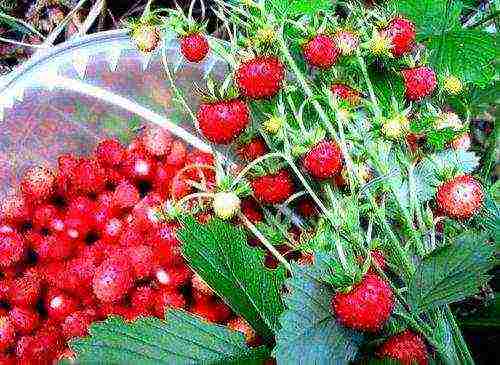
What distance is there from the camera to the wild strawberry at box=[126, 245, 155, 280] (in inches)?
35.4

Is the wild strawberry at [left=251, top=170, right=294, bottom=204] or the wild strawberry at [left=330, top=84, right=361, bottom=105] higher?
the wild strawberry at [left=330, top=84, right=361, bottom=105]

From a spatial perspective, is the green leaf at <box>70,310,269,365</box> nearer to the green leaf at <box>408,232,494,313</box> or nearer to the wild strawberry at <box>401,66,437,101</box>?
the green leaf at <box>408,232,494,313</box>

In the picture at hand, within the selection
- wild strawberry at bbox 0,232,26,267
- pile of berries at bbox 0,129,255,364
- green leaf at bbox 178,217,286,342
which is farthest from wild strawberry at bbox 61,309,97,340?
green leaf at bbox 178,217,286,342

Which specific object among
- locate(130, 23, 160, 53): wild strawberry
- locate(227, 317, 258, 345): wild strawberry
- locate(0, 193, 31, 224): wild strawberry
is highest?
locate(130, 23, 160, 53): wild strawberry

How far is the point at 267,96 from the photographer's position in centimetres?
72

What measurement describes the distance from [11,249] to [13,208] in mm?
69

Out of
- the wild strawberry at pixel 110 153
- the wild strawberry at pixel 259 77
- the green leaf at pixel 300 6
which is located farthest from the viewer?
the wild strawberry at pixel 110 153

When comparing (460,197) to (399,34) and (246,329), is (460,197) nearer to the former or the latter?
(399,34)

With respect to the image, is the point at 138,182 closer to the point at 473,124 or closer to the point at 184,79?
the point at 184,79

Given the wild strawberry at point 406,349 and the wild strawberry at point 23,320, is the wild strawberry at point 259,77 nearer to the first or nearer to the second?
the wild strawberry at point 406,349

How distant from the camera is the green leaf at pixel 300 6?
0.81 m

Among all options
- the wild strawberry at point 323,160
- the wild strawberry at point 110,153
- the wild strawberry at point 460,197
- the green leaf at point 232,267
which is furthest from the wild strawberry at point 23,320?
the wild strawberry at point 460,197

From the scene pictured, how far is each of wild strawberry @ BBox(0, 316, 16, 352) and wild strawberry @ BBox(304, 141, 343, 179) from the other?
451 mm

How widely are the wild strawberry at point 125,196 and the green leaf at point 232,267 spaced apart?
1.07ft
